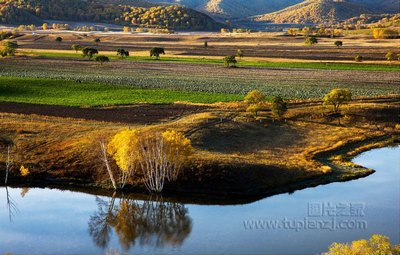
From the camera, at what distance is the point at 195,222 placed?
46.4 metres

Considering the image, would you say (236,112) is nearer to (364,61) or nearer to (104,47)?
(364,61)

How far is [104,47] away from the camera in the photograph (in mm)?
188500

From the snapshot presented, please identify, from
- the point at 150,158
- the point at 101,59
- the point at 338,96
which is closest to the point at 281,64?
the point at 101,59

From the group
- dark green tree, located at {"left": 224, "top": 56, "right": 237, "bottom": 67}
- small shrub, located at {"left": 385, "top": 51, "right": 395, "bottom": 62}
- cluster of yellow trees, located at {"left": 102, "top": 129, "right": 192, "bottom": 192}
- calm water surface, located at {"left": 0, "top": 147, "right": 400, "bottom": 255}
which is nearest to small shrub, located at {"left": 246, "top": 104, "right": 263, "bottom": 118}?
calm water surface, located at {"left": 0, "top": 147, "right": 400, "bottom": 255}

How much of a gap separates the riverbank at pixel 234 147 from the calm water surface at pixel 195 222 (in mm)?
2203

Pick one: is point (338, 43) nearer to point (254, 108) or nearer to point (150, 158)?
point (254, 108)

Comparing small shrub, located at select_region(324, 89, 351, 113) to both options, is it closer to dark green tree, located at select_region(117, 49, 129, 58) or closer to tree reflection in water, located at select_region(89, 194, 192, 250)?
tree reflection in water, located at select_region(89, 194, 192, 250)

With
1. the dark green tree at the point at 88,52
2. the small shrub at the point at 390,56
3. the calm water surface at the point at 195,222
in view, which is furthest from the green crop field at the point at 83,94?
the small shrub at the point at 390,56

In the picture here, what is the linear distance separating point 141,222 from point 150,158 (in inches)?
284

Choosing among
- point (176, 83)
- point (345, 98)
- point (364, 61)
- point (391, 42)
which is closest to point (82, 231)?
point (345, 98)

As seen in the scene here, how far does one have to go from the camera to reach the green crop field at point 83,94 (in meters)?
87.6

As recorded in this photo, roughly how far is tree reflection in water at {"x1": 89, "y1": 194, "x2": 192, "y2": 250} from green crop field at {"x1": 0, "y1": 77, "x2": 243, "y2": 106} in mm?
36719

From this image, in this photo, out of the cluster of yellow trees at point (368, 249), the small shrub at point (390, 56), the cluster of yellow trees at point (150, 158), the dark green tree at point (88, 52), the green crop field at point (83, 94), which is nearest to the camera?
the cluster of yellow trees at point (368, 249)

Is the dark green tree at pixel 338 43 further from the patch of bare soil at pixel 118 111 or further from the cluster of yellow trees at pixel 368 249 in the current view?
the cluster of yellow trees at pixel 368 249
